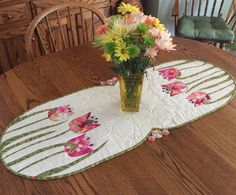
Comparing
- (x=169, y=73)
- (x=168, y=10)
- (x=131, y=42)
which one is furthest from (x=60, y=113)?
(x=168, y=10)

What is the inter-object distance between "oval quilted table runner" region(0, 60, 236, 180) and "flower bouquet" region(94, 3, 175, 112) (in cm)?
16

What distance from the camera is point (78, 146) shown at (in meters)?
0.87

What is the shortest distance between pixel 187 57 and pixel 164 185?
72 cm

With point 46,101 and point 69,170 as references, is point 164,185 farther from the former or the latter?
point 46,101

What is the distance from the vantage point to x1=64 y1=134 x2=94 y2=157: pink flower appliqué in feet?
2.78

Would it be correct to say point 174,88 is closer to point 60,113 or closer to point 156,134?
point 156,134

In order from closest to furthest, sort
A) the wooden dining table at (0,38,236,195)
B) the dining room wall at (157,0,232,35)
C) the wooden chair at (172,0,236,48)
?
1. the wooden dining table at (0,38,236,195)
2. the wooden chair at (172,0,236,48)
3. the dining room wall at (157,0,232,35)

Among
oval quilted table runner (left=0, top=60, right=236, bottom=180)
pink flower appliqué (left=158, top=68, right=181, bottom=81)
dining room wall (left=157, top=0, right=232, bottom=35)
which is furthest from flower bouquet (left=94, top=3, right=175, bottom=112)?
dining room wall (left=157, top=0, right=232, bottom=35)

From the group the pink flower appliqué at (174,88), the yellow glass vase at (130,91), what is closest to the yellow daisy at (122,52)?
the yellow glass vase at (130,91)

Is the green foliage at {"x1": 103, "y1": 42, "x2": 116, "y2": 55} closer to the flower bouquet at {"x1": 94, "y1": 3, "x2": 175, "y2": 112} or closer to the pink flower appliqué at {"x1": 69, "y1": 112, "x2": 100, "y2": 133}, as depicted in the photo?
the flower bouquet at {"x1": 94, "y1": 3, "x2": 175, "y2": 112}

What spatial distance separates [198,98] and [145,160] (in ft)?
1.24

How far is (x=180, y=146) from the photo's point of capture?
858 millimetres

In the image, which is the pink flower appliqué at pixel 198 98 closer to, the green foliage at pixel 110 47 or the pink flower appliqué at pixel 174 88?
the pink flower appliqué at pixel 174 88

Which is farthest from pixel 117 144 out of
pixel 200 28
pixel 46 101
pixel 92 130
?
pixel 200 28
